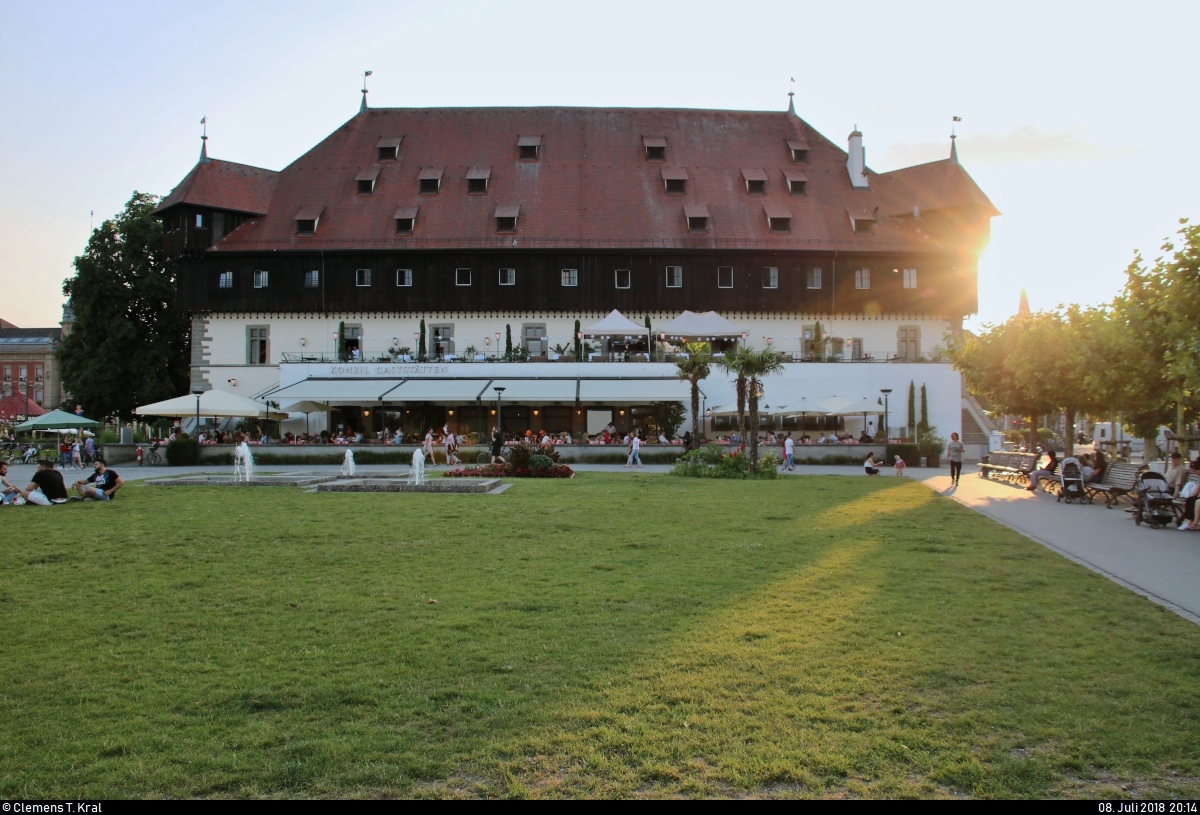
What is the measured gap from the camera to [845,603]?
8391 mm

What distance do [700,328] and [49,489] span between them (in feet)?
91.8

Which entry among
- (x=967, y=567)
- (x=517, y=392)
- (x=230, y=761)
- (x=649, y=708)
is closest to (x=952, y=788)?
(x=649, y=708)

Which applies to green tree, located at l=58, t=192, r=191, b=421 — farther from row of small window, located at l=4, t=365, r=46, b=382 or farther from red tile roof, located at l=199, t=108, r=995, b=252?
row of small window, located at l=4, t=365, r=46, b=382

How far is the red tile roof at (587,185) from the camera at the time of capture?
4381 centimetres

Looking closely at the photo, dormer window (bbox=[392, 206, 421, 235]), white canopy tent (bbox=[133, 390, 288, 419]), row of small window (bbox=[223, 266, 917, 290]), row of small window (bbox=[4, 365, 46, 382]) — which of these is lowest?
white canopy tent (bbox=[133, 390, 288, 419])

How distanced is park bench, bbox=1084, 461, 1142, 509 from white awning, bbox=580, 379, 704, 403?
18.7 metres

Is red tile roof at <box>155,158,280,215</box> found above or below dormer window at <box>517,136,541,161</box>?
below

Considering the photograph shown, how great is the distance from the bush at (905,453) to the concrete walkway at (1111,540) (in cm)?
1271

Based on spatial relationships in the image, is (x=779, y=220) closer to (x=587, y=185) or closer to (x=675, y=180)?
(x=675, y=180)

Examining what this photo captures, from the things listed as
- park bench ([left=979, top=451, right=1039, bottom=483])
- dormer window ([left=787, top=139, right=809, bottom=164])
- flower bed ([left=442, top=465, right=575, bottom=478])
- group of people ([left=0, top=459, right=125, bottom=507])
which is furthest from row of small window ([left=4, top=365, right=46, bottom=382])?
park bench ([left=979, top=451, right=1039, bottom=483])

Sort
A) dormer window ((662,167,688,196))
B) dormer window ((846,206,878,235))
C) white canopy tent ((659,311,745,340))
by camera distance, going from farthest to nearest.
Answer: dormer window ((662,167,688,196))
dormer window ((846,206,878,235))
white canopy tent ((659,311,745,340))

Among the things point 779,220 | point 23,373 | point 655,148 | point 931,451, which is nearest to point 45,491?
point 931,451

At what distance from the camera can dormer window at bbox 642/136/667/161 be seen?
156ft
